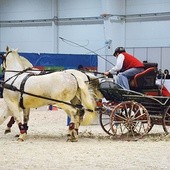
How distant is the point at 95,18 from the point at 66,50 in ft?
7.81

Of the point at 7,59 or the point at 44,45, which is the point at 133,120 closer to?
the point at 7,59

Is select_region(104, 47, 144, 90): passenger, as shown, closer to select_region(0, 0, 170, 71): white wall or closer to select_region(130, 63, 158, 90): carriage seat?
select_region(130, 63, 158, 90): carriage seat

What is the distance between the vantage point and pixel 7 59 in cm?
1078

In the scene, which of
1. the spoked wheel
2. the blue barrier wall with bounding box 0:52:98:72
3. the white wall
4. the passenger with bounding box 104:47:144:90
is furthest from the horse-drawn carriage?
the white wall

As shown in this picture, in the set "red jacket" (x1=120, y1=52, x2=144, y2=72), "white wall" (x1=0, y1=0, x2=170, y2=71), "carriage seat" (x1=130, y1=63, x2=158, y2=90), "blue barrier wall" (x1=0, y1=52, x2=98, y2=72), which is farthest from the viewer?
"white wall" (x1=0, y1=0, x2=170, y2=71)

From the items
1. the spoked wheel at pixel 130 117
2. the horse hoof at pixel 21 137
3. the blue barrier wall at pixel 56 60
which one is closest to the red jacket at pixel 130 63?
the spoked wheel at pixel 130 117

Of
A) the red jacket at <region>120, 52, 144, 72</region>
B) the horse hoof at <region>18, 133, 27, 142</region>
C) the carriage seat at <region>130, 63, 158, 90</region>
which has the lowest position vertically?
the horse hoof at <region>18, 133, 27, 142</region>

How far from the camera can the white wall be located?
23.3 metres

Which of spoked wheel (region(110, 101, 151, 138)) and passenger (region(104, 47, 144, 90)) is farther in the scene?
passenger (region(104, 47, 144, 90))

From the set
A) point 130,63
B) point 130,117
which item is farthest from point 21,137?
point 130,63

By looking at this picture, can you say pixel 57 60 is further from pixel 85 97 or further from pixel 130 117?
pixel 130 117

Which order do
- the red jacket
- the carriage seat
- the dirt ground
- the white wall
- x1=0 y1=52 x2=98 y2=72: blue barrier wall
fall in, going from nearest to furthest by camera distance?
1. the dirt ground
2. the carriage seat
3. the red jacket
4. x1=0 y1=52 x2=98 y2=72: blue barrier wall
5. the white wall

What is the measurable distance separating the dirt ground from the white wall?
1130 centimetres

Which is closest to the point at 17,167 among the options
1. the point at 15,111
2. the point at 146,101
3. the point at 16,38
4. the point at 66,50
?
the point at 15,111
